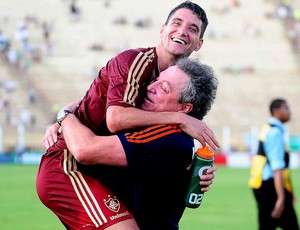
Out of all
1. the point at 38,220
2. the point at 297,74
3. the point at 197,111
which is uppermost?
the point at 297,74

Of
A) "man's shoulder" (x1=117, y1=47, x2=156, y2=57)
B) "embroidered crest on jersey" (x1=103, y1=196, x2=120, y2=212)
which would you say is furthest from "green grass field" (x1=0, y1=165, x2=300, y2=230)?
"embroidered crest on jersey" (x1=103, y1=196, x2=120, y2=212)

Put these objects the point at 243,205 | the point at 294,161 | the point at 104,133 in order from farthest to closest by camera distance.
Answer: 1. the point at 294,161
2. the point at 243,205
3. the point at 104,133

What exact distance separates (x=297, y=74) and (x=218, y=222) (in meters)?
27.2

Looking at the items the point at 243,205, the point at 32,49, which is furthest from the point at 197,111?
the point at 32,49

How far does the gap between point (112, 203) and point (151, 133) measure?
598 millimetres

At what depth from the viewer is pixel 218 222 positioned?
50.3 feet

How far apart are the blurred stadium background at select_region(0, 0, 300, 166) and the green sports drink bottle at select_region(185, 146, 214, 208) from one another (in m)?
29.2

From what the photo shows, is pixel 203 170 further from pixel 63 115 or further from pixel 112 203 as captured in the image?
pixel 63 115

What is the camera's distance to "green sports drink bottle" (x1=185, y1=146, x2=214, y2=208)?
5473mm

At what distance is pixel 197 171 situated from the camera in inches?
216

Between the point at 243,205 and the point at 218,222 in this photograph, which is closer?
the point at 218,222

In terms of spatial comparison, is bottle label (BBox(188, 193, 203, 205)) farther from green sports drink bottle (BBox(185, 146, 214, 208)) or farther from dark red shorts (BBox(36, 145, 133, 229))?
dark red shorts (BBox(36, 145, 133, 229))

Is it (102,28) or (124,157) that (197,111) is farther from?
(102,28)

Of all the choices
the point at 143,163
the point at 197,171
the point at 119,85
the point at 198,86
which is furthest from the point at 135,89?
the point at 197,171
